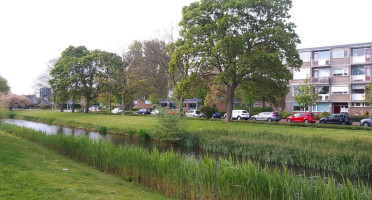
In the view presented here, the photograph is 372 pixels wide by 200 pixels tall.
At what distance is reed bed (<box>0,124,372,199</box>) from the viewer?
703 centimetres

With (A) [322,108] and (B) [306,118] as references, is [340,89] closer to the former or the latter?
(A) [322,108]

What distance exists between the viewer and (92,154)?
14172 millimetres

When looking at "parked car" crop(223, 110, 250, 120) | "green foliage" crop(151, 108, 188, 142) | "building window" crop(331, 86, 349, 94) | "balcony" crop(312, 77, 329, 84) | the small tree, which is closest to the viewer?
"green foliage" crop(151, 108, 188, 142)

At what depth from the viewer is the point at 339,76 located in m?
53.1

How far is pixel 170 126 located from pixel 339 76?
4069cm

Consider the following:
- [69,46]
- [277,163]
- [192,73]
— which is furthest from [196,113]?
[277,163]

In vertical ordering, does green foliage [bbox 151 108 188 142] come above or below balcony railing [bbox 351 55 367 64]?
below

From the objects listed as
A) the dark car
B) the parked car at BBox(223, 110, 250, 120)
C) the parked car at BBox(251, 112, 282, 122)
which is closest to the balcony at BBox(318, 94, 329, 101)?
the parked car at BBox(251, 112, 282, 122)

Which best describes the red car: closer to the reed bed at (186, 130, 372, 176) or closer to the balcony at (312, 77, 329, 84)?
the balcony at (312, 77, 329, 84)

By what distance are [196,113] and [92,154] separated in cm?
4363

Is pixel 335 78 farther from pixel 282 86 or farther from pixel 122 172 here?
pixel 122 172

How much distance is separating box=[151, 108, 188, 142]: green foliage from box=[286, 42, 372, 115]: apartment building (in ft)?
103

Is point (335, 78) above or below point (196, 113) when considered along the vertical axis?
above

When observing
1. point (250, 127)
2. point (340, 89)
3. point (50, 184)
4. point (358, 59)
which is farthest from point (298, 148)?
point (340, 89)
